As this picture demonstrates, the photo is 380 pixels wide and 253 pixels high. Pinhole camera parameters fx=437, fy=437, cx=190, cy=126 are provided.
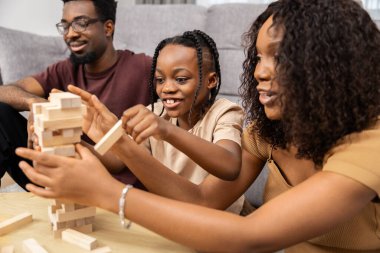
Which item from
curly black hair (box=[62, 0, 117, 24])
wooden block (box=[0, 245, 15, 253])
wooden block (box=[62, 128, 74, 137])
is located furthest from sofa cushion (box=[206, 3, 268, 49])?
wooden block (box=[0, 245, 15, 253])

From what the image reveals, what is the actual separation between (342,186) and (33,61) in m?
2.53

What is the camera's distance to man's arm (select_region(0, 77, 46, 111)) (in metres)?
1.85

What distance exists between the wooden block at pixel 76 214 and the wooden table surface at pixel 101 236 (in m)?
0.05

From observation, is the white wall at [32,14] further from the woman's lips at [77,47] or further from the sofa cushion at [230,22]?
the woman's lips at [77,47]

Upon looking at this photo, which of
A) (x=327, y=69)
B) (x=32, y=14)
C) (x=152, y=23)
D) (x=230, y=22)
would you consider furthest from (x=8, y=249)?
(x=32, y=14)

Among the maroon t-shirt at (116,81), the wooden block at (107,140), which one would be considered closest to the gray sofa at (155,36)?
the maroon t-shirt at (116,81)

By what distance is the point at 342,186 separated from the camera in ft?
2.75

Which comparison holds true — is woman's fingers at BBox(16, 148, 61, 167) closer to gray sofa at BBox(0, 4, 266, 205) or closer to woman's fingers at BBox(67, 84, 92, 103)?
woman's fingers at BBox(67, 84, 92, 103)

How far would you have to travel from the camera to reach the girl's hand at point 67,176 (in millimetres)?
846

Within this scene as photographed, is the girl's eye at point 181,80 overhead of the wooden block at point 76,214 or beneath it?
overhead

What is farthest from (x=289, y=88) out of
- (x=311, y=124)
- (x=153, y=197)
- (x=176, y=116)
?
(x=176, y=116)

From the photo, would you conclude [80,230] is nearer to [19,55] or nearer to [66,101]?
[66,101]

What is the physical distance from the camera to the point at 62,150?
0.88m

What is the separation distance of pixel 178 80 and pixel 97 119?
0.35 m
